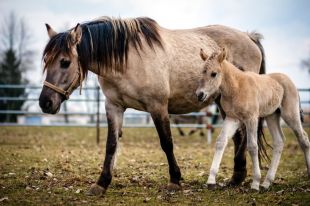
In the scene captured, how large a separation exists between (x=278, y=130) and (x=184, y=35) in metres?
2.14

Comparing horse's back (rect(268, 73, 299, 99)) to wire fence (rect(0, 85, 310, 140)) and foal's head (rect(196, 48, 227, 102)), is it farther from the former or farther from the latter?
wire fence (rect(0, 85, 310, 140))

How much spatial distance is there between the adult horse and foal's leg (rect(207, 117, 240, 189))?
560 mm

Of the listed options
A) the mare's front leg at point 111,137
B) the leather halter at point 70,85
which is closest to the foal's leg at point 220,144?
the mare's front leg at point 111,137

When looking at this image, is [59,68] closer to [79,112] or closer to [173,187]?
[173,187]

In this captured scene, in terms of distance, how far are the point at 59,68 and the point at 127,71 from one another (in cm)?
93

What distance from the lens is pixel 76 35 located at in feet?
17.1

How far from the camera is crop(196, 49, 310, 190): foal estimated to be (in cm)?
539

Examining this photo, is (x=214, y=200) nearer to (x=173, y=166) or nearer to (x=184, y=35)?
(x=173, y=166)

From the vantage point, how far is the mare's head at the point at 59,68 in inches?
201

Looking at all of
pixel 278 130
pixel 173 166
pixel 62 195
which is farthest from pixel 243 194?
pixel 62 195

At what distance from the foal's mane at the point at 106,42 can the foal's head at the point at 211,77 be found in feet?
2.82

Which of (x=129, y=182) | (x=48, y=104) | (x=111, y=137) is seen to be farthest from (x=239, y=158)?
(x=48, y=104)

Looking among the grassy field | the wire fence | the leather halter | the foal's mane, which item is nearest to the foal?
the grassy field

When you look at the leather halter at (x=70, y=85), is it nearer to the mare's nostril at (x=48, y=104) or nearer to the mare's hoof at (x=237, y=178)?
the mare's nostril at (x=48, y=104)
